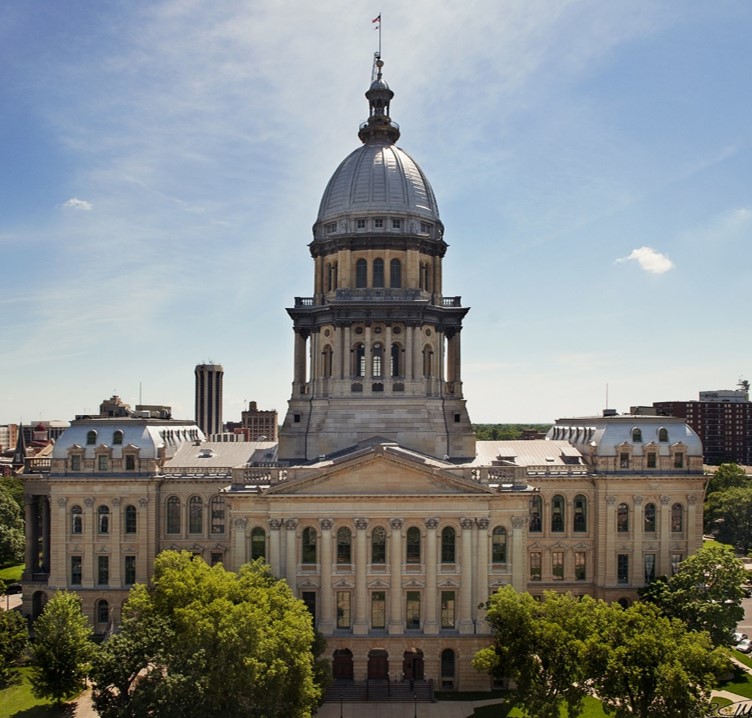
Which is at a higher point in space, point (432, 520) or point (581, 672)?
point (432, 520)

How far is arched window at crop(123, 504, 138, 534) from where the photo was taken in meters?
79.1

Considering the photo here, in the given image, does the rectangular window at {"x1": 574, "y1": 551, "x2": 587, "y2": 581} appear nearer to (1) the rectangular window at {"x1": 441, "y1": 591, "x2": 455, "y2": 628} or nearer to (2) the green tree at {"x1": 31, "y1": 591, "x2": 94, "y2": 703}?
(1) the rectangular window at {"x1": 441, "y1": 591, "x2": 455, "y2": 628}

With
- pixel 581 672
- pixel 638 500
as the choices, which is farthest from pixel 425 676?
pixel 638 500

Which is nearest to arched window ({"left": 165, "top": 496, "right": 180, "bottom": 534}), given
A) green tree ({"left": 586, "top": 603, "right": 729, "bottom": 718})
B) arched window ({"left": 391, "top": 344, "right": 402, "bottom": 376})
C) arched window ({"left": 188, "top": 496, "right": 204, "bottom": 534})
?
arched window ({"left": 188, "top": 496, "right": 204, "bottom": 534})

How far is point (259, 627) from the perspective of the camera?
Result: 51062 mm

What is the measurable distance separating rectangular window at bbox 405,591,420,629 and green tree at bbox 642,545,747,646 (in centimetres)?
2213

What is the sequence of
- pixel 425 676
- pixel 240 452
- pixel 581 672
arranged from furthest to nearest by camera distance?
pixel 240 452 → pixel 425 676 → pixel 581 672

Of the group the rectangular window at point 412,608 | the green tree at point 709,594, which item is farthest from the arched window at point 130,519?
the green tree at point 709,594

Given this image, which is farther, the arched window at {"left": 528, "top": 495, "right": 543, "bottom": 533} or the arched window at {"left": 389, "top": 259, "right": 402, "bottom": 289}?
the arched window at {"left": 389, "top": 259, "right": 402, "bottom": 289}

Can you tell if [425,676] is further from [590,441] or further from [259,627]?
[590,441]

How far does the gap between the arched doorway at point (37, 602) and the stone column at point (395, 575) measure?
3938cm

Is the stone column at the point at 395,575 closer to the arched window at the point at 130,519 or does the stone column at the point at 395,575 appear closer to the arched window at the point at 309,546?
the arched window at the point at 309,546

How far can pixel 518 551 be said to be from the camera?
69.6 meters

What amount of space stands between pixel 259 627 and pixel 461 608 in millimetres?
23808
